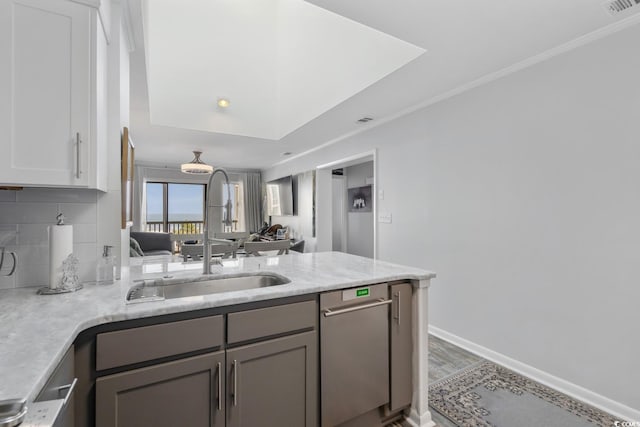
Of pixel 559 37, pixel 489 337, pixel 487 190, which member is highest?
pixel 559 37

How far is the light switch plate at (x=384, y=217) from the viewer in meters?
3.66

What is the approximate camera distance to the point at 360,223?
21.0 ft

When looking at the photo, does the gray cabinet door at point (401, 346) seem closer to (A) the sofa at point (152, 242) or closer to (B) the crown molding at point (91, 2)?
(B) the crown molding at point (91, 2)

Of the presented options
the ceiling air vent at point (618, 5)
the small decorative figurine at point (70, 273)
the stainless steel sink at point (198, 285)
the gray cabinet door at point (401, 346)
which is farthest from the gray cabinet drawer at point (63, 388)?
the ceiling air vent at point (618, 5)

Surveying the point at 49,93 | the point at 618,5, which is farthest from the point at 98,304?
the point at 618,5

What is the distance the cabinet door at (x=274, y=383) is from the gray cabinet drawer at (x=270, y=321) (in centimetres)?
4

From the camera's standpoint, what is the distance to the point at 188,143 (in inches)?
197

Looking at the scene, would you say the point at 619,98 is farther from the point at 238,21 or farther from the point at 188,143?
the point at 188,143

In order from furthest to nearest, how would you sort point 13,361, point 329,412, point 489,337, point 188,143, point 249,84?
point 188,143 → point 249,84 → point 489,337 → point 329,412 → point 13,361

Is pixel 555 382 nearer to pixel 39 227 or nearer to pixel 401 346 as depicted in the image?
pixel 401 346

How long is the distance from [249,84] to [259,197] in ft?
14.0

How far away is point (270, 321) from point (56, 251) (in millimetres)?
1069

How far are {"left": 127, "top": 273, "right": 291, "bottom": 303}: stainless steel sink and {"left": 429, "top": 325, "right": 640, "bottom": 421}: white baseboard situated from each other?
2.04 meters

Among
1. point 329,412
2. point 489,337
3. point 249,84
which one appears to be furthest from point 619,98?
point 249,84
